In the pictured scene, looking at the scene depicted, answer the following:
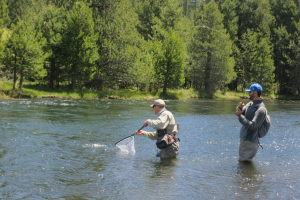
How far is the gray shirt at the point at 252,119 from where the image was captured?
13180mm

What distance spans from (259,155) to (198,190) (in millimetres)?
6557

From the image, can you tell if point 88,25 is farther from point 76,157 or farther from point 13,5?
point 76,157

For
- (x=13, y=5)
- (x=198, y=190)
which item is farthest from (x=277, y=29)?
(x=198, y=190)

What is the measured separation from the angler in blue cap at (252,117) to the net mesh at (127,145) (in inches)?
162

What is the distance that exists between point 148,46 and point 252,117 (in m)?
53.9

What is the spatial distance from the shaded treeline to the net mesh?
36.2 m

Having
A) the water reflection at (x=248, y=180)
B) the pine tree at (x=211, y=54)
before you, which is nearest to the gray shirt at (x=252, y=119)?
the water reflection at (x=248, y=180)

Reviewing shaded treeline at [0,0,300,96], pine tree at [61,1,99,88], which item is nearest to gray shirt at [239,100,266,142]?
shaded treeline at [0,0,300,96]

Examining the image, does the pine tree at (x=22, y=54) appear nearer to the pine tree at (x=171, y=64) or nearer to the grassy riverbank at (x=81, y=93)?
the grassy riverbank at (x=81, y=93)

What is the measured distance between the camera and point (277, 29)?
89.2 m

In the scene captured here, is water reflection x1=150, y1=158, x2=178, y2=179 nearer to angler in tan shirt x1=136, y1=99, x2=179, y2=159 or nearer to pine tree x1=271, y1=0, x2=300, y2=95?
angler in tan shirt x1=136, y1=99, x2=179, y2=159

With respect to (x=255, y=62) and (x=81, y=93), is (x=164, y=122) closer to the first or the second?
(x=81, y=93)

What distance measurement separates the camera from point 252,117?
44.3 ft

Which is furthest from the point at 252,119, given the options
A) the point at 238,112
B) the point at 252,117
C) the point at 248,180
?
the point at 248,180
